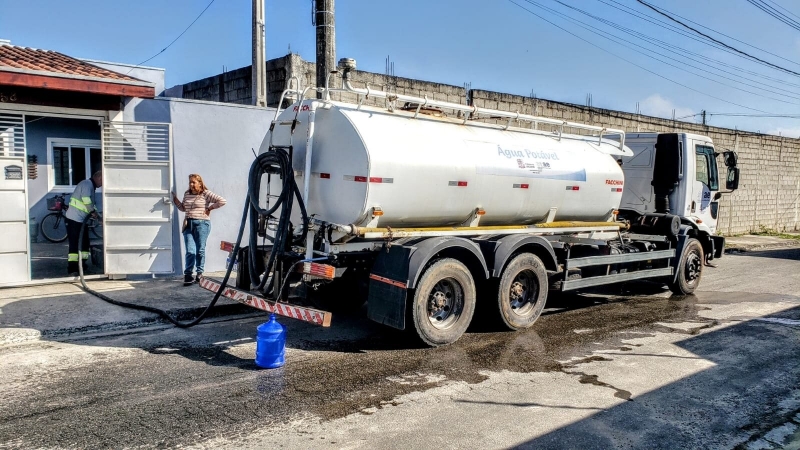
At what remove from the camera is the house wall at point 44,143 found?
14.1m

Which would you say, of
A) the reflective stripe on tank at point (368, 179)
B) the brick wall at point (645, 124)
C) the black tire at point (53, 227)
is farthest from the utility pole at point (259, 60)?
the black tire at point (53, 227)

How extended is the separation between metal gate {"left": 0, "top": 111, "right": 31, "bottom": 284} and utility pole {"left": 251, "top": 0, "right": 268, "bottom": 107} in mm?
3775

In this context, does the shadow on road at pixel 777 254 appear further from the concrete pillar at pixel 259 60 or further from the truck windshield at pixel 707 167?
the concrete pillar at pixel 259 60

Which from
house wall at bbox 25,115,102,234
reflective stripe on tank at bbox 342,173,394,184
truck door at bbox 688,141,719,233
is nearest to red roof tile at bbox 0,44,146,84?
house wall at bbox 25,115,102,234

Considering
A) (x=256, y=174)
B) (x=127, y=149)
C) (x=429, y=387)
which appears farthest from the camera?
(x=127, y=149)

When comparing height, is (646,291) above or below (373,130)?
below

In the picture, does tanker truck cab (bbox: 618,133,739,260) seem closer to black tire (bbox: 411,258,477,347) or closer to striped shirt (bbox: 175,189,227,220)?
black tire (bbox: 411,258,477,347)

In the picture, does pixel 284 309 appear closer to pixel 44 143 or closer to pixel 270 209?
pixel 270 209

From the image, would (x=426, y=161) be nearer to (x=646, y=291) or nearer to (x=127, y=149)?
(x=127, y=149)

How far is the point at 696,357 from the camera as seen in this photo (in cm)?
682

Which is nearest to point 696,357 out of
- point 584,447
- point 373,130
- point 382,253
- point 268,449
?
point 584,447

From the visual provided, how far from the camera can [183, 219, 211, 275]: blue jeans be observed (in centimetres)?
963

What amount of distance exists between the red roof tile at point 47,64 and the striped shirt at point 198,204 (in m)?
1.91

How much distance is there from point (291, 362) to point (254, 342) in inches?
37.0
